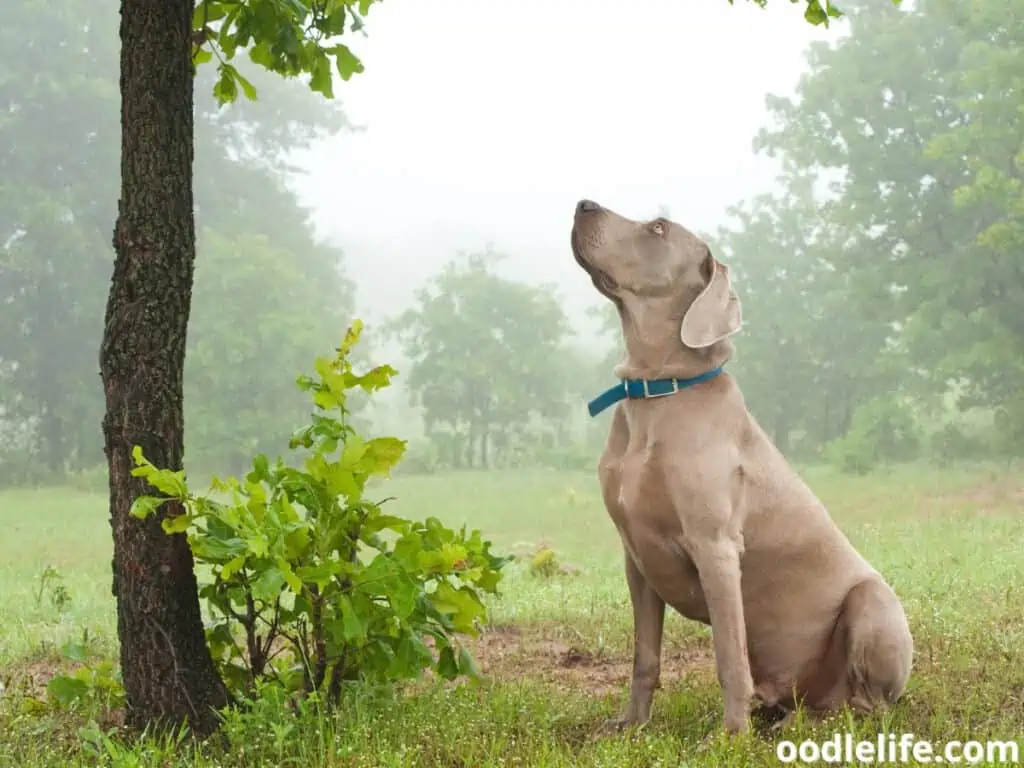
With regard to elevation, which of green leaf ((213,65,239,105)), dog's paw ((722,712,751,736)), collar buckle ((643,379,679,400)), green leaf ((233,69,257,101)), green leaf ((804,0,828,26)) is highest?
green leaf ((804,0,828,26))

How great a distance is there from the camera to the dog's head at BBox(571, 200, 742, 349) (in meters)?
3.76

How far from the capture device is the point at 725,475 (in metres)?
3.64

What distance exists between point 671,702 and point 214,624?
1879 mm

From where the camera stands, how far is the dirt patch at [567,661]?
505 cm

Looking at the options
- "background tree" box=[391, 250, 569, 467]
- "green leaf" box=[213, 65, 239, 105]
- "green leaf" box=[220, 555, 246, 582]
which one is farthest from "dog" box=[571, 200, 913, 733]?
"background tree" box=[391, 250, 569, 467]

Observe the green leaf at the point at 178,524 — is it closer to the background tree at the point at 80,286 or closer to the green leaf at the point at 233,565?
the green leaf at the point at 233,565

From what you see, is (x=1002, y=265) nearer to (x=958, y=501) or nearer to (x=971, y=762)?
(x=958, y=501)

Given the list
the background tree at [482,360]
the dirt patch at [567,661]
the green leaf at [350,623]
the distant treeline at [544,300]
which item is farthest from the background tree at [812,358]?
the green leaf at [350,623]

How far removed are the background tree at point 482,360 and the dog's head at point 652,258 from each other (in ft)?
87.0

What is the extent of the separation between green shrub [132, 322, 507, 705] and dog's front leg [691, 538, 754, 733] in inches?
32.0

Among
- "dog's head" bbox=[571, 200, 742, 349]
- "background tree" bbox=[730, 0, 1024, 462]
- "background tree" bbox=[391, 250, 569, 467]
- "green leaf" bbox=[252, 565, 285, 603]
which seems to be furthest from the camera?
"background tree" bbox=[391, 250, 569, 467]

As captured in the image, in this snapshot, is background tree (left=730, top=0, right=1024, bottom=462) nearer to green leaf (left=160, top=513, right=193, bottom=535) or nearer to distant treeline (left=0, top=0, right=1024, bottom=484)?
distant treeline (left=0, top=0, right=1024, bottom=484)

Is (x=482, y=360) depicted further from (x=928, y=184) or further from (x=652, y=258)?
(x=652, y=258)

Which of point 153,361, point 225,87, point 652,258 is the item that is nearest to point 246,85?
point 225,87
